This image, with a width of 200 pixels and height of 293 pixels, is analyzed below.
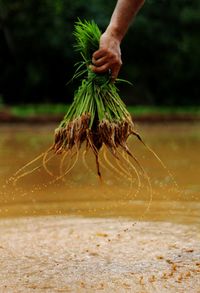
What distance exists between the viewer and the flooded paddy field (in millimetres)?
4566

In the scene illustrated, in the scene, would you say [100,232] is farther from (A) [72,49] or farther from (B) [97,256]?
(A) [72,49]

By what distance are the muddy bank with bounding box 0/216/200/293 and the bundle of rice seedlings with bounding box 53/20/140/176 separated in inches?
28.0

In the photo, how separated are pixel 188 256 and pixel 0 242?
4.74 feet

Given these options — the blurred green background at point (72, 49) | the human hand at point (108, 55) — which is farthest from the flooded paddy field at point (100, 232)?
the blurred green background at point (72, 49)

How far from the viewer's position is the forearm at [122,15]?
163 inches

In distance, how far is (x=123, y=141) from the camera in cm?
455

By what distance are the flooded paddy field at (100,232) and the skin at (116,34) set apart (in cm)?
71

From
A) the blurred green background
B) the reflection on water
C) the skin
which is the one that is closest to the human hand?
the skin

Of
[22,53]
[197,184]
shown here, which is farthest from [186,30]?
[197,184]

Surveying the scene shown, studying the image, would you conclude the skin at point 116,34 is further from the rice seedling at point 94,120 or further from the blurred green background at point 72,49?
the blurred green background at point 72,49

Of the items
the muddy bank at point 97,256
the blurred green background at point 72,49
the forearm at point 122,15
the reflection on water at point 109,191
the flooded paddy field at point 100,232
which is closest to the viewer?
the forearm at point 122,15

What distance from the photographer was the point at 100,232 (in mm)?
6012

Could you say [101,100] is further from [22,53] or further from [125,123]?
[22,53]

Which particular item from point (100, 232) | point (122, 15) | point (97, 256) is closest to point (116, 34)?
point (122, 15)
